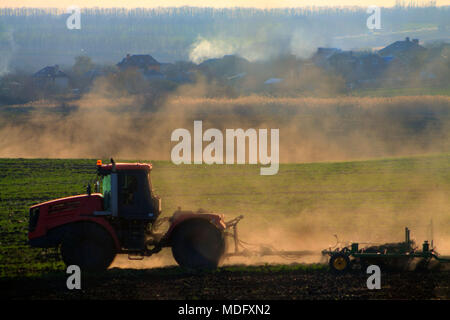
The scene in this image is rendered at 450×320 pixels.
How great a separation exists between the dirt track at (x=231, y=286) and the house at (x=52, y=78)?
73669mm

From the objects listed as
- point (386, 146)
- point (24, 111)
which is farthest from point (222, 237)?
point (24, 111)

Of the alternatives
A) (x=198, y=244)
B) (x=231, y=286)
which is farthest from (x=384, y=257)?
(x=198, y=244)

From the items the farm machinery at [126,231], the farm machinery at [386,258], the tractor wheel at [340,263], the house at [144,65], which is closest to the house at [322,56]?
the house at [144,65]

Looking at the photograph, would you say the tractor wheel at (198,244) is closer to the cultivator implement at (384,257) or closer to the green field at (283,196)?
the cultivator implement at (384,257)

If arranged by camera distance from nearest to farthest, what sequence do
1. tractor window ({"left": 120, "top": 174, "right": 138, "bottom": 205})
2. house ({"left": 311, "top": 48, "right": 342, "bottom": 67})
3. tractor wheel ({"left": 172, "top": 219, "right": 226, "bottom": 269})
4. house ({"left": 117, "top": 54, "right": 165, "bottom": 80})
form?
tractor window ({"left": 120, "top": 174, "right": 138, "bottom": 205}), tractor wheel ({"left": 172, "top": 219, "right": 226, "bottom": 269}), house ({"left": 311, "top": 48, "right": 342, "bottom": 67}), house ({"left": 117, "top": 54, "right": 165, "bottom": 80})

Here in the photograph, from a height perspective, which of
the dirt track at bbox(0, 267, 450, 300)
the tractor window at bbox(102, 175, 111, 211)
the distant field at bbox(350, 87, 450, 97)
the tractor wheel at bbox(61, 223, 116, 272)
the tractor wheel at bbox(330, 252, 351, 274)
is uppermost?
the distant field at bbox(350, 87, 450, 97)

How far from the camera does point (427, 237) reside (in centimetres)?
2008

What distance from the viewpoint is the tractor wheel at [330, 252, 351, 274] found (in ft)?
49.1

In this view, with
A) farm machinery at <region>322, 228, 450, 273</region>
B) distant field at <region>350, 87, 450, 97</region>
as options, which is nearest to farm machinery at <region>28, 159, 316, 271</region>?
farm machinery at <region>322, 228, 450, 273</region>

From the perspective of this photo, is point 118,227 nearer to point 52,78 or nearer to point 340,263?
point 340,263

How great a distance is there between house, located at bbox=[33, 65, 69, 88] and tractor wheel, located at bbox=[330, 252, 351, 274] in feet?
245

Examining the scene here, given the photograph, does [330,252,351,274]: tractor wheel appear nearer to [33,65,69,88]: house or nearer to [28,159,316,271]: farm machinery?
[28,159,316,271]: farm machinery

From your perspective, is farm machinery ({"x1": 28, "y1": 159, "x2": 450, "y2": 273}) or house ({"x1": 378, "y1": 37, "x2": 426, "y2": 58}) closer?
farm machinery ({"x1": 28, "y1": 159, "x2": 450, "y2": 273})

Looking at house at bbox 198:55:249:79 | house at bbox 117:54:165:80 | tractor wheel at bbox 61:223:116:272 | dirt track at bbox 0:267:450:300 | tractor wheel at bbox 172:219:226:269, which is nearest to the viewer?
dirt track at bbox 0:267:450:300
